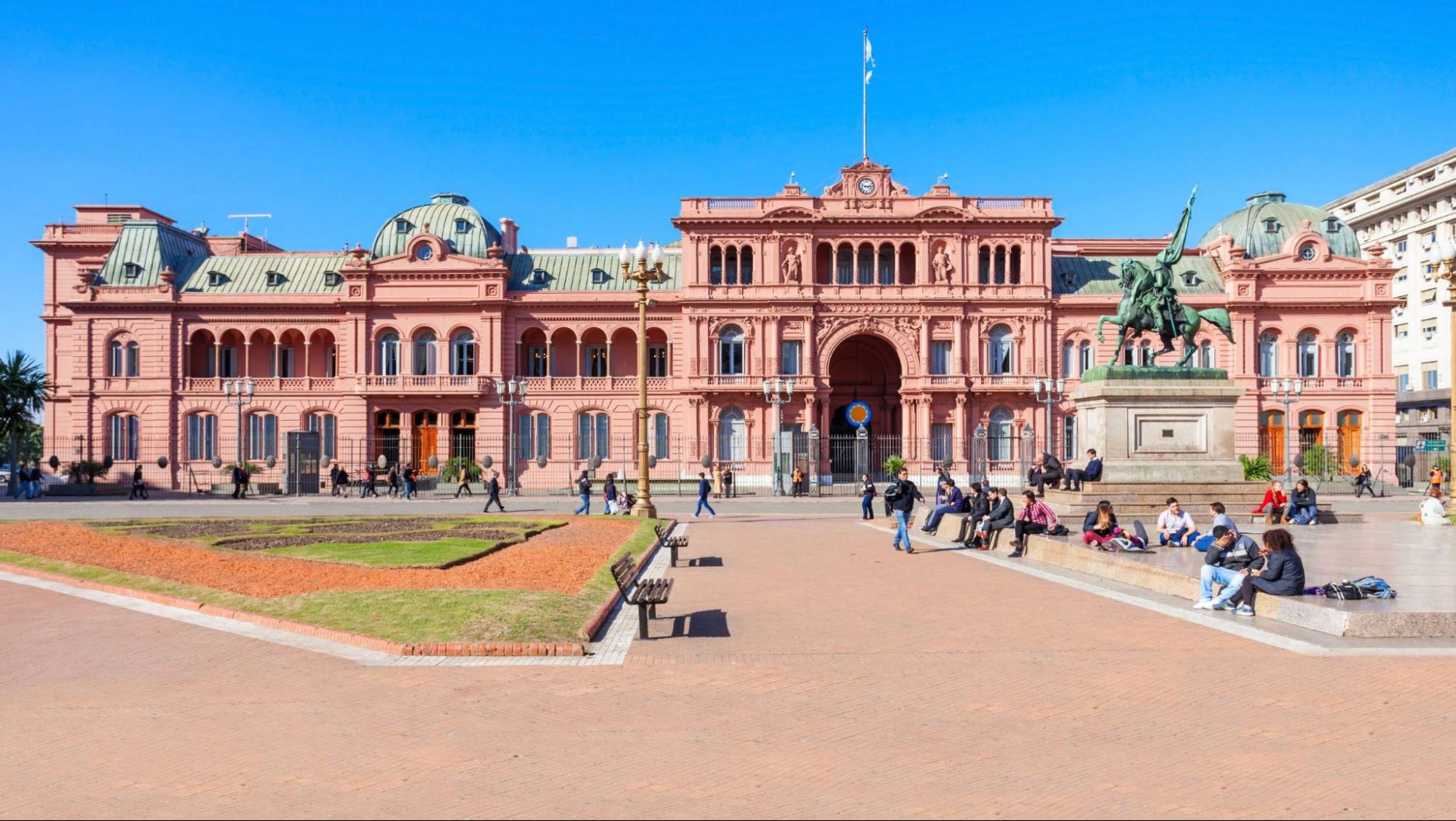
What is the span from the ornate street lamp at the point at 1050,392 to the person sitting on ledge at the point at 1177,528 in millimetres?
36466

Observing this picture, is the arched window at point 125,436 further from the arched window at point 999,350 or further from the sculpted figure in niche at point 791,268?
the arched window at point 999,350

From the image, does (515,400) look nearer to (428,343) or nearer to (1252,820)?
(428,343)

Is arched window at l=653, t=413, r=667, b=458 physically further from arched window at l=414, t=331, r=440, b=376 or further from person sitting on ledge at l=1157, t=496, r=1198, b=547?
person sitting on ledge at l=1157, t=496, r=1198, b=547

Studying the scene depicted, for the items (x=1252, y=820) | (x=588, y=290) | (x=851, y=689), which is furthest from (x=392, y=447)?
(x=1252, y=820)

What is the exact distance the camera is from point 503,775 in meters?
7.31

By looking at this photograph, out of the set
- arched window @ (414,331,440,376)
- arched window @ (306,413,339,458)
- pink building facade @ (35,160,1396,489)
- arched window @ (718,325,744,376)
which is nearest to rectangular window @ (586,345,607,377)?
pink building facade @ (35,160,1396,489)

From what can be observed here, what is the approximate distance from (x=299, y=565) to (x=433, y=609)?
627 cm

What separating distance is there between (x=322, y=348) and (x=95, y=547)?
138 ft

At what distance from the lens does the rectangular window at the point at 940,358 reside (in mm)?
57406

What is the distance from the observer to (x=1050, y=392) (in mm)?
55594

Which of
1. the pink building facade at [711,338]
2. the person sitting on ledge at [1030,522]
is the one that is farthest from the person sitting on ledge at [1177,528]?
the pink building facade at [711,338]

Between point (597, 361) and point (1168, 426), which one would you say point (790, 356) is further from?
point (1168, 426)

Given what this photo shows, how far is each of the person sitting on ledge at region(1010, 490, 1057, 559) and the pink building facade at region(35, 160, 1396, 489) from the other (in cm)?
3401

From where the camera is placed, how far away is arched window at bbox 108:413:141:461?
5819 cm
